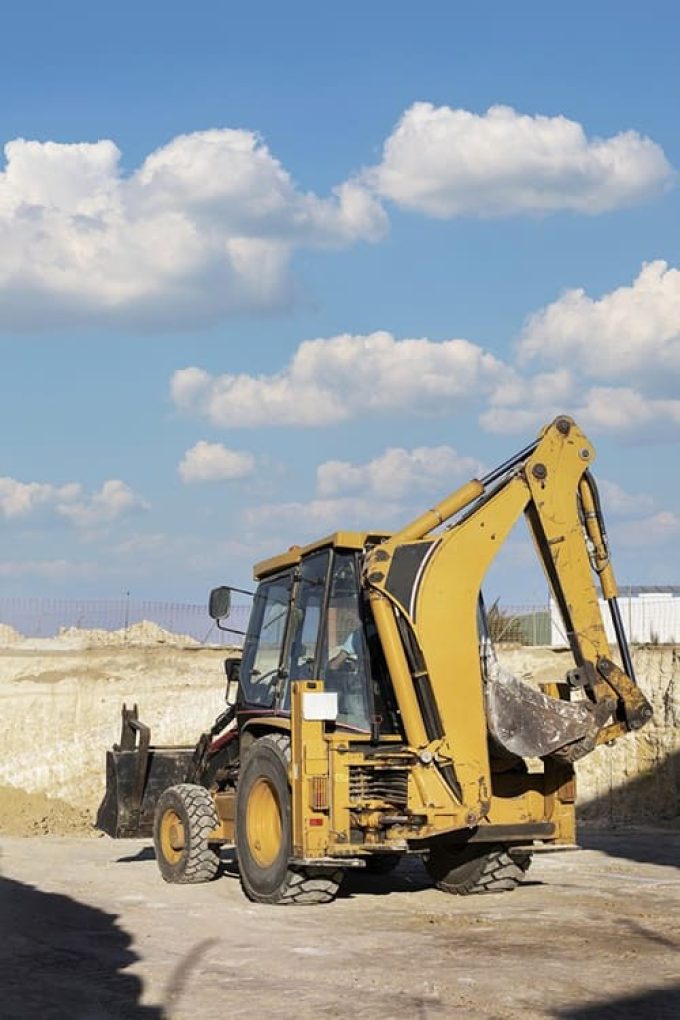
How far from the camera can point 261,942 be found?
10.8 meters

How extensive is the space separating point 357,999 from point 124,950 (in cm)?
259

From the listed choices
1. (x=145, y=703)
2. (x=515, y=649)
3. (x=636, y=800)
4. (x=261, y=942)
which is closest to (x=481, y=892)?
(x=261, y=942)

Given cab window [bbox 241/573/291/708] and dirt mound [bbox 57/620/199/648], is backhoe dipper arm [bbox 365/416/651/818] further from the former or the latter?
dirt mound [bbox 57/620/199/648]

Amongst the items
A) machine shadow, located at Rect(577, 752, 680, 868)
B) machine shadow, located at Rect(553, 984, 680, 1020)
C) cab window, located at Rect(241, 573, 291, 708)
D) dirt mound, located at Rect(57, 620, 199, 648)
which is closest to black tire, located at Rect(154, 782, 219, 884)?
cab window, located at Rect(241, 573, 291, 708)

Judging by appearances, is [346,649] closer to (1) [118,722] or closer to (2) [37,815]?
(2) [37,815]

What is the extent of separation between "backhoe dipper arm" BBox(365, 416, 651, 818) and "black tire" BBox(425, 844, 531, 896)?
1591 mm

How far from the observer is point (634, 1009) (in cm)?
816

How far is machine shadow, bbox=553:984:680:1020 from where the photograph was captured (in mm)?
7957

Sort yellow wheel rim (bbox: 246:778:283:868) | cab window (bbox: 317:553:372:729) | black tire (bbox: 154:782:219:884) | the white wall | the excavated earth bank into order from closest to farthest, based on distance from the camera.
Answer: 1. cab window (bbox: 317:553:372:729)
2. yellow wheel rim (bbox: 246:778:283:868)
3. black tire (bbox: 154:782:219:884)
4. the excavated earth bank
5. the white wall

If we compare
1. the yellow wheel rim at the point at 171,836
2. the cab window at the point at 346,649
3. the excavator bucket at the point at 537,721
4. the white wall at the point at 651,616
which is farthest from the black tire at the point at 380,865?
the white wall at the point at 651,616

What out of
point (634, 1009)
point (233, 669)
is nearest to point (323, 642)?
point (233, 669)

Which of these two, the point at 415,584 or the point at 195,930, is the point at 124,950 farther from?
the point at 415,584

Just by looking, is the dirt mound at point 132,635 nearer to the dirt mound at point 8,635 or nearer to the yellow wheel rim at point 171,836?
the dirt mound at point 8,635

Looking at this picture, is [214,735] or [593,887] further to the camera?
[214,735]
